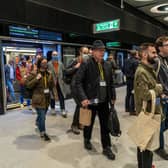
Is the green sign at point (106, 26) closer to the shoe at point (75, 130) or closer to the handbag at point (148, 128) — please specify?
the shoe at point (75, 130)

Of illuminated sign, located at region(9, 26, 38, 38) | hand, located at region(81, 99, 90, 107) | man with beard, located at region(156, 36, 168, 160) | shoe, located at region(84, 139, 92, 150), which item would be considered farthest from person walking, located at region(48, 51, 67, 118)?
man with beard, located at region(156, 36, 168, 160)

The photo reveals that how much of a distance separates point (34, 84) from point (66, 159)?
123 centimetres

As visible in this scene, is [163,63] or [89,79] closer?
[163,63]

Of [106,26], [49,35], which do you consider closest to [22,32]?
[49,35]

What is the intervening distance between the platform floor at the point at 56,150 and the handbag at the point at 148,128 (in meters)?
0.76

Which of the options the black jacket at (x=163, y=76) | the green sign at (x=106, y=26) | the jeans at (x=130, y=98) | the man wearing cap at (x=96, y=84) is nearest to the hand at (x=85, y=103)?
the man wearing cap at (x=96, y=84)

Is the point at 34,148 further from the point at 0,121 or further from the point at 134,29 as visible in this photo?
the point at 134,29

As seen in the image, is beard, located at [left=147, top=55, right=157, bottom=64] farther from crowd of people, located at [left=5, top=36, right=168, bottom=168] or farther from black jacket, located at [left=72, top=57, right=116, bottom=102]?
black jacket, located at [left=72, top=57, right=116, bottom=102]

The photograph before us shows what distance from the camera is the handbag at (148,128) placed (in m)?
1.84

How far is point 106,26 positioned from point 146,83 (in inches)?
191

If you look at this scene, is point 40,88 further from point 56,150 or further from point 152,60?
point 152,60

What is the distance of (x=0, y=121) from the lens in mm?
4566

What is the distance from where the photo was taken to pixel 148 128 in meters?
1.85

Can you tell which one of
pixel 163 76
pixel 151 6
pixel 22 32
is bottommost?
pixel 163 76
